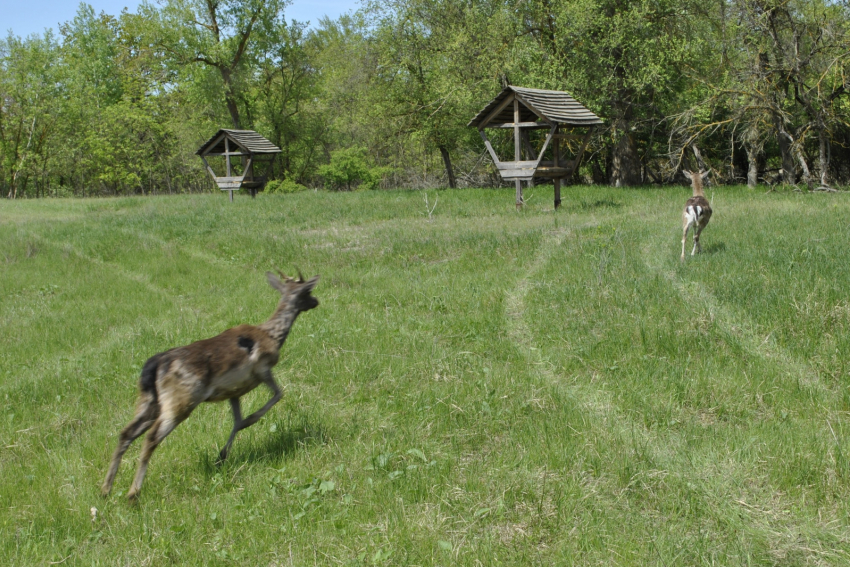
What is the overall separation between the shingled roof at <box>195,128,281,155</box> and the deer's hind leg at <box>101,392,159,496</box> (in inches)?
1133

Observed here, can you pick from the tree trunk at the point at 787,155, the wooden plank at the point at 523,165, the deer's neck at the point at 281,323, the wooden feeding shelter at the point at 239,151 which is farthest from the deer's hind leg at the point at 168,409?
the wooden feeding shelter at the point at 239,151

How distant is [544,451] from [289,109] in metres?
49.7

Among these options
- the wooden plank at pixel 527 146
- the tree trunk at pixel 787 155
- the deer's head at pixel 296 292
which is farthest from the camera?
the tree trunk at pixel 787 155

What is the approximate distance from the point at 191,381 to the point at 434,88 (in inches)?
1155

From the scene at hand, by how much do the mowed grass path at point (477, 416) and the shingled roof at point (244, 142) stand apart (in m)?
19.3

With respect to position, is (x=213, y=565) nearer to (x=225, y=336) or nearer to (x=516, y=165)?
(x=225, y=336)

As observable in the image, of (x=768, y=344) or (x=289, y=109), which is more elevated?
(x=289, y=109)

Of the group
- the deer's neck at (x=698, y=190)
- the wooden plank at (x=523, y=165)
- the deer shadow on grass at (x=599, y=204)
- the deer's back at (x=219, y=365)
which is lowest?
the deer shadow on grass at (x=599, y=204)

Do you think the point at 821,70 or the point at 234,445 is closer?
the point at 234,445

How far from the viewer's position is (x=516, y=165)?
869 inches

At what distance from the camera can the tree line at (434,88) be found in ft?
79.2

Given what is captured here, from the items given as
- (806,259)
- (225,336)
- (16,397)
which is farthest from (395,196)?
(225,336)

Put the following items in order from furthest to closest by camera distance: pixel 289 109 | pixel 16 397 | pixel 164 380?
pixel 289 109
pixel 16 397
pixel 164 380

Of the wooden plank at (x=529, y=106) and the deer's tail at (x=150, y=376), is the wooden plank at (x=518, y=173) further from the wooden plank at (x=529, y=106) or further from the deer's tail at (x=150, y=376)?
the deer's tail at (x=150, y=376)
